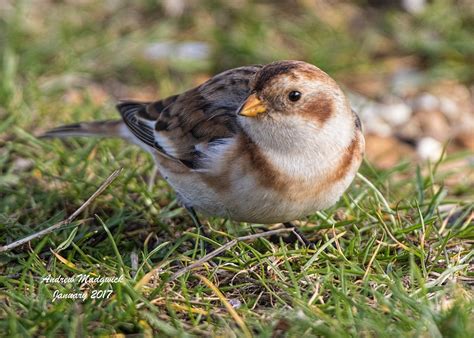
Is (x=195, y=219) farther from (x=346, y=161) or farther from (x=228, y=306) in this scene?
(x=228, y=306)

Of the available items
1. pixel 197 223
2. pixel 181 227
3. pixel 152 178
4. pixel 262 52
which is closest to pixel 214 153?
pixel 197 223

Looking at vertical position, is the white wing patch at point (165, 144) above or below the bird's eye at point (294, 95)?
below

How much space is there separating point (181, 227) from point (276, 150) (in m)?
0.88

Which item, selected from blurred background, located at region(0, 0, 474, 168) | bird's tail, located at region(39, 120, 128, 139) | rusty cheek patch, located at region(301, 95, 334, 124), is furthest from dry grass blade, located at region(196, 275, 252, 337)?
blurred background, located at region(0, 0, 474, 168)

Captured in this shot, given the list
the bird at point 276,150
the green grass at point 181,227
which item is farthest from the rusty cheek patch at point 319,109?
the green grass at point 181,227

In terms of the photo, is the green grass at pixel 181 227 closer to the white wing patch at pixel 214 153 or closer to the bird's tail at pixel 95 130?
the bird's tail at pixel 95 130

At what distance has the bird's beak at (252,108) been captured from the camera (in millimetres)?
3645

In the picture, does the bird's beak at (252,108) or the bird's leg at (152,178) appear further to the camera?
the bird's leg at (152,178)

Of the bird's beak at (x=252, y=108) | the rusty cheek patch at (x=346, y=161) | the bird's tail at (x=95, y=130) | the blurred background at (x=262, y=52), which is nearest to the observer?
the bird's beak at (x=252, y=108)

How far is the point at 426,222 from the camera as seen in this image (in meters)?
3.87

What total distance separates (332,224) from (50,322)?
1.57 metres

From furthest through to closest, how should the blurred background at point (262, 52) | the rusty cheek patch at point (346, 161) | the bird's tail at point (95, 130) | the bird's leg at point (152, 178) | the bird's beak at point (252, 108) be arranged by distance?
the blurred background at point (262, 52) < the bird's tail at point (95, 130) < the bird's leg at point (152, 178) < the rusty cheek patch at point (346, 161) < the bird's beak at point (252, 108)

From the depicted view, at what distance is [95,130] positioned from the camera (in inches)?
190

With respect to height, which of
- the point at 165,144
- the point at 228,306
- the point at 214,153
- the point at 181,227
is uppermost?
the point at 214,153
